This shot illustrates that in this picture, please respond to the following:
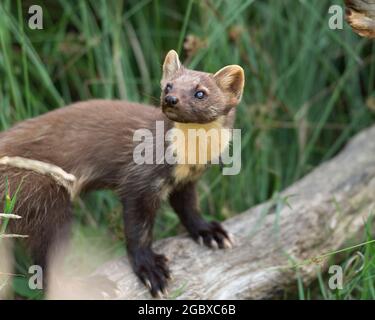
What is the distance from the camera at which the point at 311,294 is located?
489cm

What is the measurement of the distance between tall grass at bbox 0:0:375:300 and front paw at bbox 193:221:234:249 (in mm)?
722

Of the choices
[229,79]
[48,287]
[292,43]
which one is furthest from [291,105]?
[48,287]

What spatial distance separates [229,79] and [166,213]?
5.89 feet

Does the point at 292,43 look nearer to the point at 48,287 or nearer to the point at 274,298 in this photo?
the point at 274,298

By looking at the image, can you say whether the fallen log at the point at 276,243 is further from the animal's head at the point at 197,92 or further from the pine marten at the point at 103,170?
the animal's head at the point at 197,92

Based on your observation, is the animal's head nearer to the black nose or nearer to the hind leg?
the black nose

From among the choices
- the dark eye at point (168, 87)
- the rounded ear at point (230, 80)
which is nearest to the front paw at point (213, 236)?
the rounded ear at point (230, 80)

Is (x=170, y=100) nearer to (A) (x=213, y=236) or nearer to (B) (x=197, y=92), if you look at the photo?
(B) (x=197, y=92)

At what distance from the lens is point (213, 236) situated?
15.4 feet

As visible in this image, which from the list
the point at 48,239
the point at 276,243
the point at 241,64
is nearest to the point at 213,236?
the point at 276,243

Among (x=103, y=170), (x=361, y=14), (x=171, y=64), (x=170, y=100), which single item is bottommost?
(x=103, y=170)

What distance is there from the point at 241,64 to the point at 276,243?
1852 millimetres

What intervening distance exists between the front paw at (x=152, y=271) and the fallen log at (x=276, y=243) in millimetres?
→ 55

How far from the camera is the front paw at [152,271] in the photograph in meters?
4.32
